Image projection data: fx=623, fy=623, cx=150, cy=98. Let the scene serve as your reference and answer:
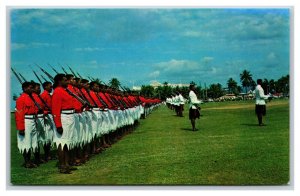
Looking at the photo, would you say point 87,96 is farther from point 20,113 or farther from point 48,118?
point 20,113

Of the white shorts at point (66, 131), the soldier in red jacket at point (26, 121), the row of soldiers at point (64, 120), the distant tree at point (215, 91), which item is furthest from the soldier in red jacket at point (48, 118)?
the distant tree at point (215, 91)

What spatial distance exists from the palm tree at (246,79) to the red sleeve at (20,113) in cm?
457

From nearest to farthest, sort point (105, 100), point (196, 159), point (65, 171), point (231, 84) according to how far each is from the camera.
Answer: point (65, 171)
point (196, 159)
point (231, 84)
point (105, 100)

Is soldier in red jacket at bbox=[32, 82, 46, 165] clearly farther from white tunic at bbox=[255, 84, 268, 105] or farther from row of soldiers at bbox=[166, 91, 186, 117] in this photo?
white tunic at bbox=[255, 84, 268, 105]

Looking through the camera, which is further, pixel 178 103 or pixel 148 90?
pixel 178 103

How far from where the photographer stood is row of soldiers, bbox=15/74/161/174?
39.0ft

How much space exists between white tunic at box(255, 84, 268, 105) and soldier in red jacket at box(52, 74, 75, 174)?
13.5 feet

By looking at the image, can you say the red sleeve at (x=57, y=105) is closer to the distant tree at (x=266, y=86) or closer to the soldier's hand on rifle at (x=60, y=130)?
the soldier's hand on rifle at (x=60, y=130)

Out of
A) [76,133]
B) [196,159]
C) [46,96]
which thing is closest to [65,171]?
[76,133]

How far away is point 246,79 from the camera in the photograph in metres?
13.4

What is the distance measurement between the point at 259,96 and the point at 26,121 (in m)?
5.11

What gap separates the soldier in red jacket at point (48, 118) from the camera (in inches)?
502
